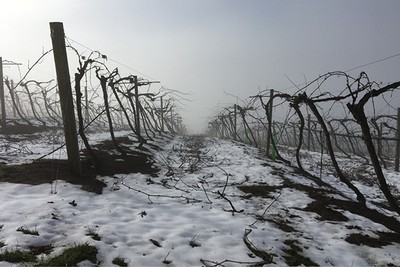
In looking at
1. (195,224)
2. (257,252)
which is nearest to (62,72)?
(195,224)

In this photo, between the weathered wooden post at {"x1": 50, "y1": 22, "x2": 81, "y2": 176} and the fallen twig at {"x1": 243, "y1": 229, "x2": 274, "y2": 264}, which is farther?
the weathered wooden post at {"x1": 50, "y1": 22, "x2": 81, "y2": 176}

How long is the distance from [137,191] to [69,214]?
6.46 feet

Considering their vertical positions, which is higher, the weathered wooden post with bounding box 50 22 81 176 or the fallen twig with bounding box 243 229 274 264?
the weathered wooden post with bounding box 50 22 81 176

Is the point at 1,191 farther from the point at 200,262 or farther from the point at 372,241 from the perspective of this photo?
the point at 372,241

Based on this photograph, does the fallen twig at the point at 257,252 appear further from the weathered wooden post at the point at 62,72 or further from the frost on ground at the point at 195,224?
the weathered wooden post at the point at 62,72

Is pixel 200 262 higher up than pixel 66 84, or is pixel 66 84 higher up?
pixel 66 84

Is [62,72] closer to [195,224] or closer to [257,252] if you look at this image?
[195,224]

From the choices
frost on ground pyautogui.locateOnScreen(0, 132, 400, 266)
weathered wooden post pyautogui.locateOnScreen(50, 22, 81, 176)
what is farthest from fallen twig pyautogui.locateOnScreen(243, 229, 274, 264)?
weathered wooden post pyautogui.locateOnScreen(50, 22, 81, 176)

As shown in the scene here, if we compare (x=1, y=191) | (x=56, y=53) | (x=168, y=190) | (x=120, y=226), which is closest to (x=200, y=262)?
(x=120, y=226)

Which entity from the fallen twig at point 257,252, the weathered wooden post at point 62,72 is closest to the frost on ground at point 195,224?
the fallen twig at point 257,252

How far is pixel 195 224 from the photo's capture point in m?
4.78

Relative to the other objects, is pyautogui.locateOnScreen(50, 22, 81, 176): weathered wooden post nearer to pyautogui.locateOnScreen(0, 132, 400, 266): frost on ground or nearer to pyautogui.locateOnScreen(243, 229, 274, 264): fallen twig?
pyautogui.locateOnScreen(0, 132, 400, 266): frost on ground

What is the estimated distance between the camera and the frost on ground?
146 inches

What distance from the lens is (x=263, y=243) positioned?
13.8 feet
